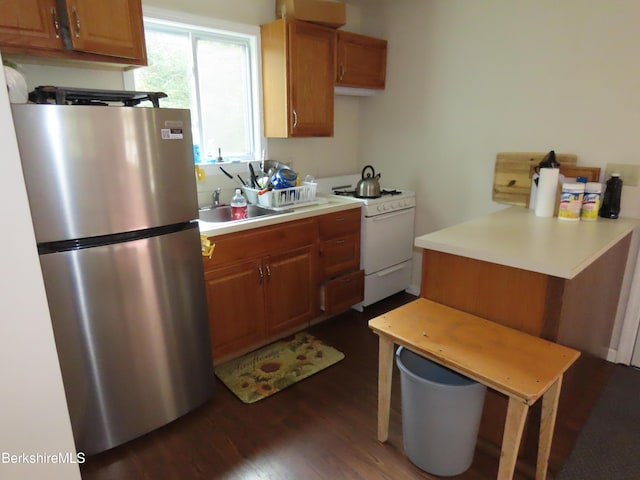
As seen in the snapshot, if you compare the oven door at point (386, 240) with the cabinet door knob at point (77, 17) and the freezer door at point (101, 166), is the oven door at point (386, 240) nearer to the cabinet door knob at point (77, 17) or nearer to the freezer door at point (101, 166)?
the freezer door at point (101, 166)

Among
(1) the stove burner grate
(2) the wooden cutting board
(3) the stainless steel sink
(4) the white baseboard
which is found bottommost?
(4) the white baseboard

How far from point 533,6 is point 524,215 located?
4.27ft

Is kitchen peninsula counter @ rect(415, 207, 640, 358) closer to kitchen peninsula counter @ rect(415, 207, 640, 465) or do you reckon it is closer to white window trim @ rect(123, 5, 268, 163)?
kitchen peninsula counter @ rect(415, 207, 640, 465)

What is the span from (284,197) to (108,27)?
130 cm

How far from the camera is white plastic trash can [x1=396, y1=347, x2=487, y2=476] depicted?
1.50 metres

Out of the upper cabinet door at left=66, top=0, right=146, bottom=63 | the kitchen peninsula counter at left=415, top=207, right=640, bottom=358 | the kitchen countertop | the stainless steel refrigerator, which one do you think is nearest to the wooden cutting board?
the kitchen peninsula counter at left=415, top=207, right=640, bottom=358

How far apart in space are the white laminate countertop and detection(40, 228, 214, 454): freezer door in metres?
1.14

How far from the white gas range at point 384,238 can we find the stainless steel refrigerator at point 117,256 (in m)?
1.42

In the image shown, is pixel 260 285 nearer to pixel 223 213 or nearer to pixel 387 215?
pixel 223 213

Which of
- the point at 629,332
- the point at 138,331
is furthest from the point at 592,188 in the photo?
the point at 138,331

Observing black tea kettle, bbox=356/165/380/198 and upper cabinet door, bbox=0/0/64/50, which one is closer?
upper cabinet door, bbox=0/0/64/50

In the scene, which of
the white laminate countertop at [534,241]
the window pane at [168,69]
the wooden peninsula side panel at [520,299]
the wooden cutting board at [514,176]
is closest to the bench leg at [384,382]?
the wooden peninsula side panel at [520,299]

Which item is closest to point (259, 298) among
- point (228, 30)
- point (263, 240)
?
point (263, 240)

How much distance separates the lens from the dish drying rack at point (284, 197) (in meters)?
2.59
